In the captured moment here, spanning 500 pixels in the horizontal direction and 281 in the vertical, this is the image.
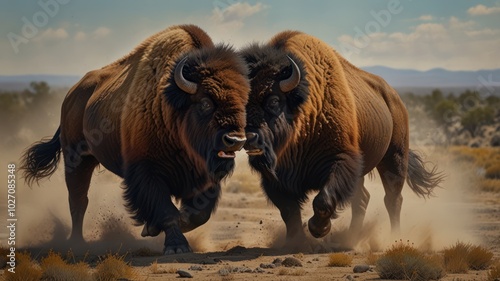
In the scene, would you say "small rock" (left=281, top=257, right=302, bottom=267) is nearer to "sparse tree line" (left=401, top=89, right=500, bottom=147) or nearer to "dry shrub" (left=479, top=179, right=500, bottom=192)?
"dry shrub" (left=479, top=179, right=500, bottom=192)

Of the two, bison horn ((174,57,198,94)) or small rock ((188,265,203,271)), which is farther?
bison horn ((174,57,198,94))

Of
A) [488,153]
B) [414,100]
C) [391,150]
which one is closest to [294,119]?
[391,150]

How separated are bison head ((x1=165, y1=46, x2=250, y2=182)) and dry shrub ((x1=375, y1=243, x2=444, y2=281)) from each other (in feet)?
7.17

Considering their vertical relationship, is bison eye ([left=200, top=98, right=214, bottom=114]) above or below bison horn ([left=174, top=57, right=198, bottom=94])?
below

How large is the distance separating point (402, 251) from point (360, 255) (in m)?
2.18

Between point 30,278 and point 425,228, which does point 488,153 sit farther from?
point 30,278

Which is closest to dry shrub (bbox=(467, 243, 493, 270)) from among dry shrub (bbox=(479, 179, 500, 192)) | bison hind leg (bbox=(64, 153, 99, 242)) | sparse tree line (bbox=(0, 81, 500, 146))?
bison hind leg (bbox=(64, 153, 99, 242))

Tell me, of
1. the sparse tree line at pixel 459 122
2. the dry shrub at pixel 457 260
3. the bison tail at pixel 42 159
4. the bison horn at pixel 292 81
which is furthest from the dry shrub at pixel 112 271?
the sparse tree line at pixel 459 122

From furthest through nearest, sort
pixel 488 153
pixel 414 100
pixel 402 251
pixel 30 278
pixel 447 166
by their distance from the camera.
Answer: pixel 414 100
pixel 488 153
pixel 447 166
pixel 402 251
pixel 30 278

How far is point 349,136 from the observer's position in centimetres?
1322

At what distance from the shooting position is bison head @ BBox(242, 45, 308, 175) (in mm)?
12172

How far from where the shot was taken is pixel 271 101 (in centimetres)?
1242

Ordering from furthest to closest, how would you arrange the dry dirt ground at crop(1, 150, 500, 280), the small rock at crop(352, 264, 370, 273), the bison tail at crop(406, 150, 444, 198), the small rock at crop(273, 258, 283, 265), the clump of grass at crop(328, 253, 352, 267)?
1. the bison tail at crop(406, 150, 444, 198)
2. the small rock at crop(273, 258, 283, 265)
3. the clump of grass at crop(328, 253, 352, 267)
4. the dry dirt ground at crop(1, 150, 500, 280)
5. the small rock at crop(352, 264, 370, 273)

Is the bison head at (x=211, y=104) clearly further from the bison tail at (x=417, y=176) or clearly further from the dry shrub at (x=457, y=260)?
the bison tail at (x=417, y=176)
